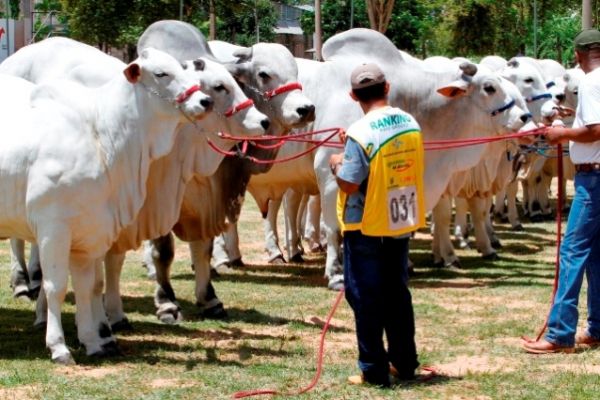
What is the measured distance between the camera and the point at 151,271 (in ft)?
42.3

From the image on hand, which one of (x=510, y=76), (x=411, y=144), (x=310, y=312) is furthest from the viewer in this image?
(x=510, y=76)

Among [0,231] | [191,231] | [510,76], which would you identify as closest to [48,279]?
[0,231]

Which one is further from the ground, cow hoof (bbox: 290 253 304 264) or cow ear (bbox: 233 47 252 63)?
cow ear (bbox: 233 47 252 63)

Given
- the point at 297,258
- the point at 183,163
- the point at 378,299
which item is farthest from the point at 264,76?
the point at 297,258

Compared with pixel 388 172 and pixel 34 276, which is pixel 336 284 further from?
pixel 388 172

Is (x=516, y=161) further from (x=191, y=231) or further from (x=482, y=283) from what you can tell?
(x=191, y=231)

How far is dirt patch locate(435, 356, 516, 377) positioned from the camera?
8.06 metres

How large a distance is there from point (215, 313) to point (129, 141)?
261cm

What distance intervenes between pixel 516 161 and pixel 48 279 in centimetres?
871

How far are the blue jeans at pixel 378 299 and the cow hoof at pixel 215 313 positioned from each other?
3171mm

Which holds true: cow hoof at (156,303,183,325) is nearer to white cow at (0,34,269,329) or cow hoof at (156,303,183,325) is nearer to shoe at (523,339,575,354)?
white cow at (0,34,269,329)

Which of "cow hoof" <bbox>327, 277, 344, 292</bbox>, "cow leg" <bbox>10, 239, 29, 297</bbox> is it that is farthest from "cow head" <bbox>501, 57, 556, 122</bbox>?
"cow leg" <bbox>10, 239, 29, 297</bbox>

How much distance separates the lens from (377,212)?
7227 millimetres

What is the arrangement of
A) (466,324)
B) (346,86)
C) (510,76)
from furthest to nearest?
(510,76), (346,86), (466,324)
